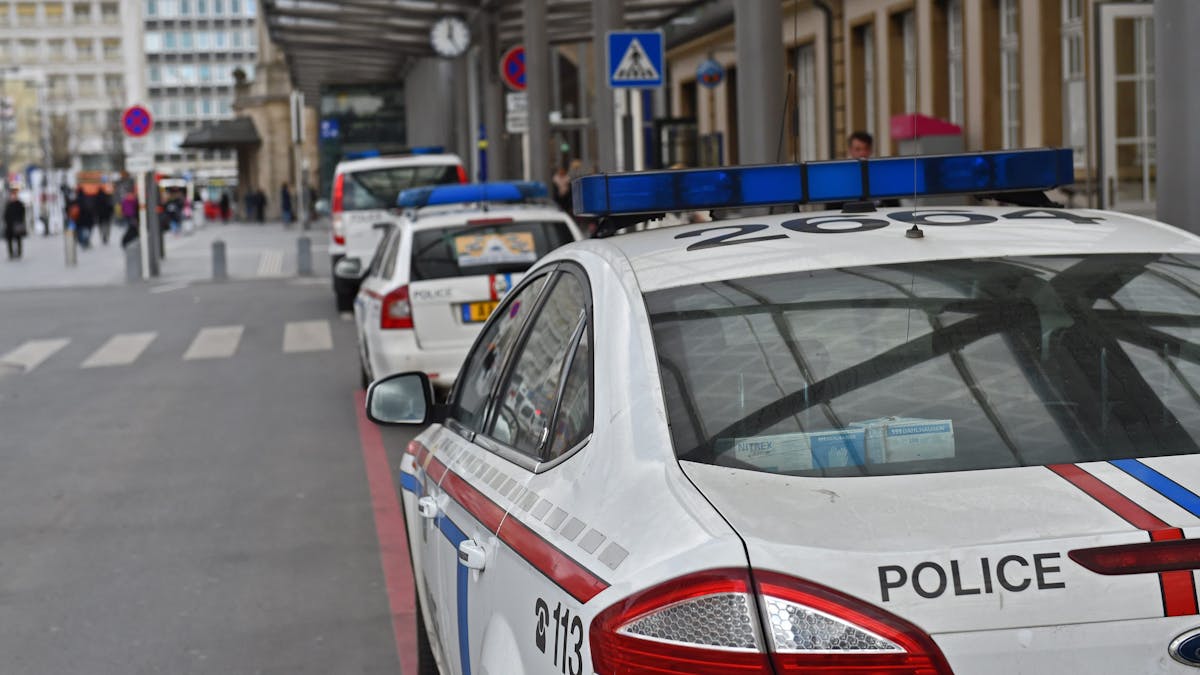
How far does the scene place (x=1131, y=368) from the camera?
10.0 feet

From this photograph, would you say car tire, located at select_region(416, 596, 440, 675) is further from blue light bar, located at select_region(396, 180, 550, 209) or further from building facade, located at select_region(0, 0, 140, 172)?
building facade, located at select_region(0, 0, 140, 172)

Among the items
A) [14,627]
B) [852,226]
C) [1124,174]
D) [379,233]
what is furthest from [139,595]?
[379,233]

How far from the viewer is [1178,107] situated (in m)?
7.13

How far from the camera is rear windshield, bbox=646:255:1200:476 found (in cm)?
285

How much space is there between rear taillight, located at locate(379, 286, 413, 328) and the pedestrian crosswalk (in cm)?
587

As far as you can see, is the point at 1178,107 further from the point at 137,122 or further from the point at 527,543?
the point at 137,122

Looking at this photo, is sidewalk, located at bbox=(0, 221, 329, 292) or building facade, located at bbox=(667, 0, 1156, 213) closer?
building facade, located at bbox=(667, 0, 1156, 213)

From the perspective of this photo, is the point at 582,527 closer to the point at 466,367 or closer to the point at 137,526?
the point at 466,367

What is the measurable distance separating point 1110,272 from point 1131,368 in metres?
0.31

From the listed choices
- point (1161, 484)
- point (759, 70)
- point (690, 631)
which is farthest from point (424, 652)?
point (759, 70)

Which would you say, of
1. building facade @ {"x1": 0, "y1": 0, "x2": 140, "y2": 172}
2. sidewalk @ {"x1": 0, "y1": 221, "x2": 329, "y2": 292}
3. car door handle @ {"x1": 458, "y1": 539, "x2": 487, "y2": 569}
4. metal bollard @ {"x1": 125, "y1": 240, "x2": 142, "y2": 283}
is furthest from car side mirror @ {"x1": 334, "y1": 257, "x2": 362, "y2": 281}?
building facade @ {"x1": 0, "y1": 0, "x2": 140, "y2": 172}

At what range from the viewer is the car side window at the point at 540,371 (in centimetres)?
353

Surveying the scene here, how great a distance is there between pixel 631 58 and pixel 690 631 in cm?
1512

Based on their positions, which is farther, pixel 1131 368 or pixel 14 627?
pixel 14 627
